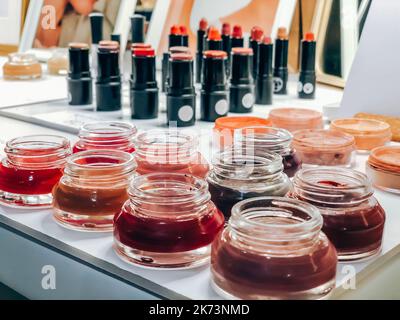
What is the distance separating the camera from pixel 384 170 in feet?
2.54

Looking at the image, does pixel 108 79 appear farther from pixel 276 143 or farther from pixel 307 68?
pixel 276 143

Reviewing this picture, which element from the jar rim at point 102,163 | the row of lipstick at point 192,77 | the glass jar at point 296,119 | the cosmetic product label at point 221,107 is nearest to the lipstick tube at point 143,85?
the row of lipstick at point 192,77

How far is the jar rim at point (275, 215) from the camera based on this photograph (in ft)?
1.63

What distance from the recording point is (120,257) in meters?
0.58

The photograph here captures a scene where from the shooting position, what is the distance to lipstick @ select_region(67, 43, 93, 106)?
1.26 metres

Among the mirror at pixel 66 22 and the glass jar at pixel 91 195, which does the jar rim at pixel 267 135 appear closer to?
the glass jar at pixel 91 195

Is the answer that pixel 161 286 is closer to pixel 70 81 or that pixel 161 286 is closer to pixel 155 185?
pixel 155 185

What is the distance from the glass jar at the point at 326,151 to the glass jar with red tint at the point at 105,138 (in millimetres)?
230

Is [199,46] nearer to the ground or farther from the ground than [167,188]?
farther from the ground

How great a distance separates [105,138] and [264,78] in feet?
1.76

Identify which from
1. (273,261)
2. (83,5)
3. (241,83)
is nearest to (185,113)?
(241,83)

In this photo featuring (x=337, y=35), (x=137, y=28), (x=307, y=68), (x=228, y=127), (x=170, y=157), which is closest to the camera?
(x=170, y=157)

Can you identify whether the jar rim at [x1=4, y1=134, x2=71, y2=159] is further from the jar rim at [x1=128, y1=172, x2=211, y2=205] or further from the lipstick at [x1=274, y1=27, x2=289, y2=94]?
the lipstick at [x1=274, y1=27, x2=289, y2=94]
